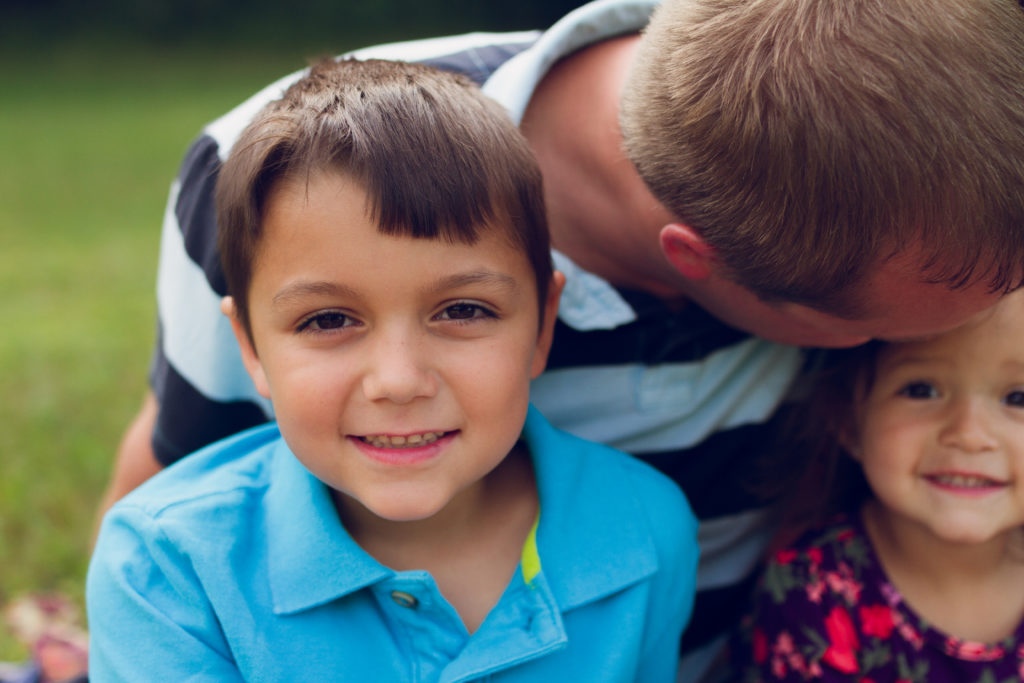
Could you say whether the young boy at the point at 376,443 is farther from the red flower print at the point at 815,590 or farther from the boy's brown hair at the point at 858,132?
the red flower print at the point at 815,590

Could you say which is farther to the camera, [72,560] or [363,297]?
[72,560]

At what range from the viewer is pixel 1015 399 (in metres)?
1.82

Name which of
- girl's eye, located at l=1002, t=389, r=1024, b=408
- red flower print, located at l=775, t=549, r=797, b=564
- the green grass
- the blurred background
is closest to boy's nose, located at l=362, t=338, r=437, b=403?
the blurred background

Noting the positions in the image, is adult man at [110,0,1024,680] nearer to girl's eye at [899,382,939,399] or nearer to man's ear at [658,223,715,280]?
man's ear at [658,223,715,280]

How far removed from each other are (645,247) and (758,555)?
738 millimetres

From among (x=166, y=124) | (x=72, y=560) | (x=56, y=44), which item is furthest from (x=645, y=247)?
(x=56, y=44)

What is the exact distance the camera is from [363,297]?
1407 millimetres

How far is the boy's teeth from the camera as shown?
145cm

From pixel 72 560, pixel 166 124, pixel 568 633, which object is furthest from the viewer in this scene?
pixel 166 124

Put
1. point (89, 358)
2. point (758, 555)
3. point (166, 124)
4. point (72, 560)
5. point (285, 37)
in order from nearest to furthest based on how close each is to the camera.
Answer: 1. point (758, 555)
2. point (72, 560)
3. point (89, 358)
4. point (166, 124)
5. point (285, 37)

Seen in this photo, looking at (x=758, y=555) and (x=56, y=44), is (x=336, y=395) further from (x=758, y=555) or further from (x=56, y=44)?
(x=56, y=44)

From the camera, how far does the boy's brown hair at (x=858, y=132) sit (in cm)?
135

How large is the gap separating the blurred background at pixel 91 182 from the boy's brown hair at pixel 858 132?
801mm

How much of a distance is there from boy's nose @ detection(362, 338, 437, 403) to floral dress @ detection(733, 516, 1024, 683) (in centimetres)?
90
